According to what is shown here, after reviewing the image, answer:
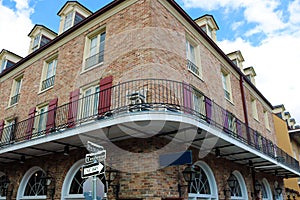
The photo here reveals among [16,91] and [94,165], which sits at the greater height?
[16,91]

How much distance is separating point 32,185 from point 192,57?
8504mm

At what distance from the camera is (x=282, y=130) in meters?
20.8

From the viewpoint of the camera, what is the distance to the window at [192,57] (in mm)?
10339

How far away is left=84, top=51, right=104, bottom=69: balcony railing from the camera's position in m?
10.1

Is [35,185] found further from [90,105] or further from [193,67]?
[193,67]

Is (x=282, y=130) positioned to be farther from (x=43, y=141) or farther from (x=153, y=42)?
(x=43, y=141)

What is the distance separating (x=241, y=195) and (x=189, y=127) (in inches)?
250

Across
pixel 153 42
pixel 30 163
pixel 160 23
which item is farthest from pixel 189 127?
pixel 30 163

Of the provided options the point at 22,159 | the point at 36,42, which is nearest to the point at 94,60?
the point at 22,159

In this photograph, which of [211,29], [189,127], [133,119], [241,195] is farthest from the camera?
[211,29]

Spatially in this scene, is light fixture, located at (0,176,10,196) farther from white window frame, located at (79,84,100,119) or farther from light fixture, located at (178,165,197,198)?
light fixture, located at (178,165,197,198)

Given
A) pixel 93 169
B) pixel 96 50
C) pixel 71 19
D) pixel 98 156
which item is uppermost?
pixel 71 19

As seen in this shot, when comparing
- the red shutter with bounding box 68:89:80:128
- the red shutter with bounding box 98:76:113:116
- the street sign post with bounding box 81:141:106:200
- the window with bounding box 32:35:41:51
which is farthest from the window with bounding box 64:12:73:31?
the street sign post with bounding box 81:141:106:200

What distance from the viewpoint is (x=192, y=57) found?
10961 millimetres
